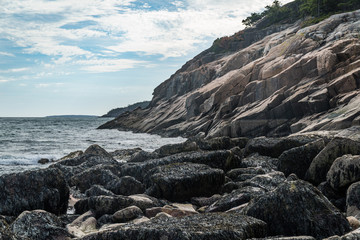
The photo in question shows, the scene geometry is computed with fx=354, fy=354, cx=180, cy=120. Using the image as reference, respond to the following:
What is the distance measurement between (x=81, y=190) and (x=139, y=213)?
5.89 m

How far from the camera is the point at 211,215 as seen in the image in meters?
6.50

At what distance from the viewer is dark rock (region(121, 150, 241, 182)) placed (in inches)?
527

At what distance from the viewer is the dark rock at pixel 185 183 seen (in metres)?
10.4

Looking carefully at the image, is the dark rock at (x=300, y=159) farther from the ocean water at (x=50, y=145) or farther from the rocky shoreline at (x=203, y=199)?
the ocean water at (x=50, y=145)

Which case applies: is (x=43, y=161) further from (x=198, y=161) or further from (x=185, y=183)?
(x=185, y=183)

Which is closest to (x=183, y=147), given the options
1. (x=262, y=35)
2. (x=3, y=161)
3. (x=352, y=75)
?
(x=3, y=161)

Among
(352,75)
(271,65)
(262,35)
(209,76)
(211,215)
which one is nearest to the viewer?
(211,215)

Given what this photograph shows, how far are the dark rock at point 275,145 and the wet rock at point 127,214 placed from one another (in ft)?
32.1

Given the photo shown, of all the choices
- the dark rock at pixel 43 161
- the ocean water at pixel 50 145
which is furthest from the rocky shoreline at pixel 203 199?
the ocean water at pixel 50 145

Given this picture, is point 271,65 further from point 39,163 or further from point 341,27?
point 39,163

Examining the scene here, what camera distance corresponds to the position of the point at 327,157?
1099cm

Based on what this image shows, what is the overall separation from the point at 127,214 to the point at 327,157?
21.4ft

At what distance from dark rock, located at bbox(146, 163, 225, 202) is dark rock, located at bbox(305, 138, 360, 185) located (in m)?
2.84

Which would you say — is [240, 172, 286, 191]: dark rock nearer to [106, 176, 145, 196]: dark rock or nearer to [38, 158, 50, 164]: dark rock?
[106, 176, 145, 196]: dark rock
